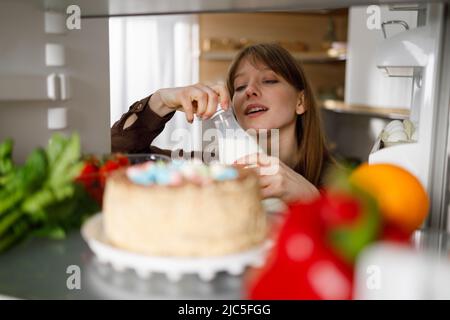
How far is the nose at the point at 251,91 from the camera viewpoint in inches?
49.8

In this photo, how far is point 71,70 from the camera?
0.97m

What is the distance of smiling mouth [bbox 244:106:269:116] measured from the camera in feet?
4.13

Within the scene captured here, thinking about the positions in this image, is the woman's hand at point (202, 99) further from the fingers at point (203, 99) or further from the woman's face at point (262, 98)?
the woman's face at point (262, 98)

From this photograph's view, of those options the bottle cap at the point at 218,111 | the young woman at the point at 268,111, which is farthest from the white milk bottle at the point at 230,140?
the young woman at the point at 268,111

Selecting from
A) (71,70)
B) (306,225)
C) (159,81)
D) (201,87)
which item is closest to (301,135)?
(201,87)

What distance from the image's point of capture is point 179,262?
0.47 meters

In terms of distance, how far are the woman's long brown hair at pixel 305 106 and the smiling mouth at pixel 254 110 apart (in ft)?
0.33

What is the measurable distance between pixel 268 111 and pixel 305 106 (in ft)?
0.38

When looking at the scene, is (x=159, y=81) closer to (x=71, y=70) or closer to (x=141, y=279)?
(x=71, y=70)

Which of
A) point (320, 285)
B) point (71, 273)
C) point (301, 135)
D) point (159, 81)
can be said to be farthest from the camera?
point (159, 81)

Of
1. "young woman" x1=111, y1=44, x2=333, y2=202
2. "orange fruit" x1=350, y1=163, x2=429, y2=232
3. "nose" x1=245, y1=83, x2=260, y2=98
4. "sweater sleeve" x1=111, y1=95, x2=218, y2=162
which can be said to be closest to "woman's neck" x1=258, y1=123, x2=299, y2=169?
"young woman" x1=111, y1=44, x2=333, y2=202

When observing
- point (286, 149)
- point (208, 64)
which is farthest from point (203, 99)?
point (208, 64)

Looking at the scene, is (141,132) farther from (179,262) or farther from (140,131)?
(179,262)
